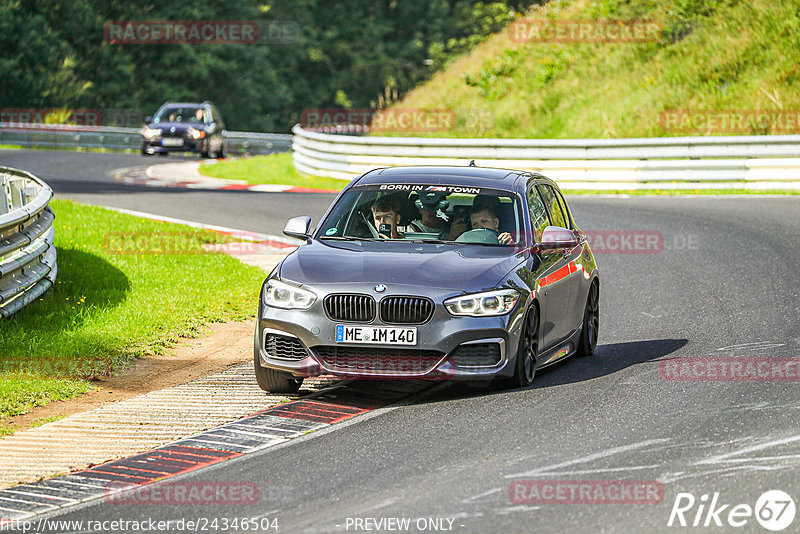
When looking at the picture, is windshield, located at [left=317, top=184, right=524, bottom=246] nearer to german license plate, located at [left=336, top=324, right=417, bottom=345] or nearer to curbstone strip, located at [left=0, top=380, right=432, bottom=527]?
curbstone strip, located at [left=0, top=380, right=432, bottom=527]

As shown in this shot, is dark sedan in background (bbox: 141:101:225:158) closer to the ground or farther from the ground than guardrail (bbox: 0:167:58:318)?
closer to the ground

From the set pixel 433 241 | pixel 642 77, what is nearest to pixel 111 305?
pixel 433 241

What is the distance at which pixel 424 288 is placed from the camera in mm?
8648

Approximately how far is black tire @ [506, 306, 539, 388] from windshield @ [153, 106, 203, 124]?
101ft

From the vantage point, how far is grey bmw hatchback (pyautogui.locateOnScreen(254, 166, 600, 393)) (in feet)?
28.2

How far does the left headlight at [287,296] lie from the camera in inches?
344

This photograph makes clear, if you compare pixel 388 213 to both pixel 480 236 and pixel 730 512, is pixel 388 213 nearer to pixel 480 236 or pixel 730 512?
pixel 480 236

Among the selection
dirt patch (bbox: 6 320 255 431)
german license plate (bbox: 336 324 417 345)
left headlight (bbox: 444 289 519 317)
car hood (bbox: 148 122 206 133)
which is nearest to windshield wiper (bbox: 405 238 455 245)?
left headlight (bbox: 444 289 519 317)

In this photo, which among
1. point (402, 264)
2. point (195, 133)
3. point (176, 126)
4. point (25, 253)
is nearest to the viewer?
point (402, 264)

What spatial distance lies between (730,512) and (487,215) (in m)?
4.23

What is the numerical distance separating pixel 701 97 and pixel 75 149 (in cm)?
2305

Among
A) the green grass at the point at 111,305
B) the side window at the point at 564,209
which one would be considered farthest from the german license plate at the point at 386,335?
the side window at the point at 564,209

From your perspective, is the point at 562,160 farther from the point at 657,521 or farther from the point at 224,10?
the point at 224,10

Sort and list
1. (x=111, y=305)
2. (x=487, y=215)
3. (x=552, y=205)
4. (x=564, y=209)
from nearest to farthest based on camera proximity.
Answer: (x=487, y=215), (x=552, y=205), (x=564, y=209), (x=111, y=305)
